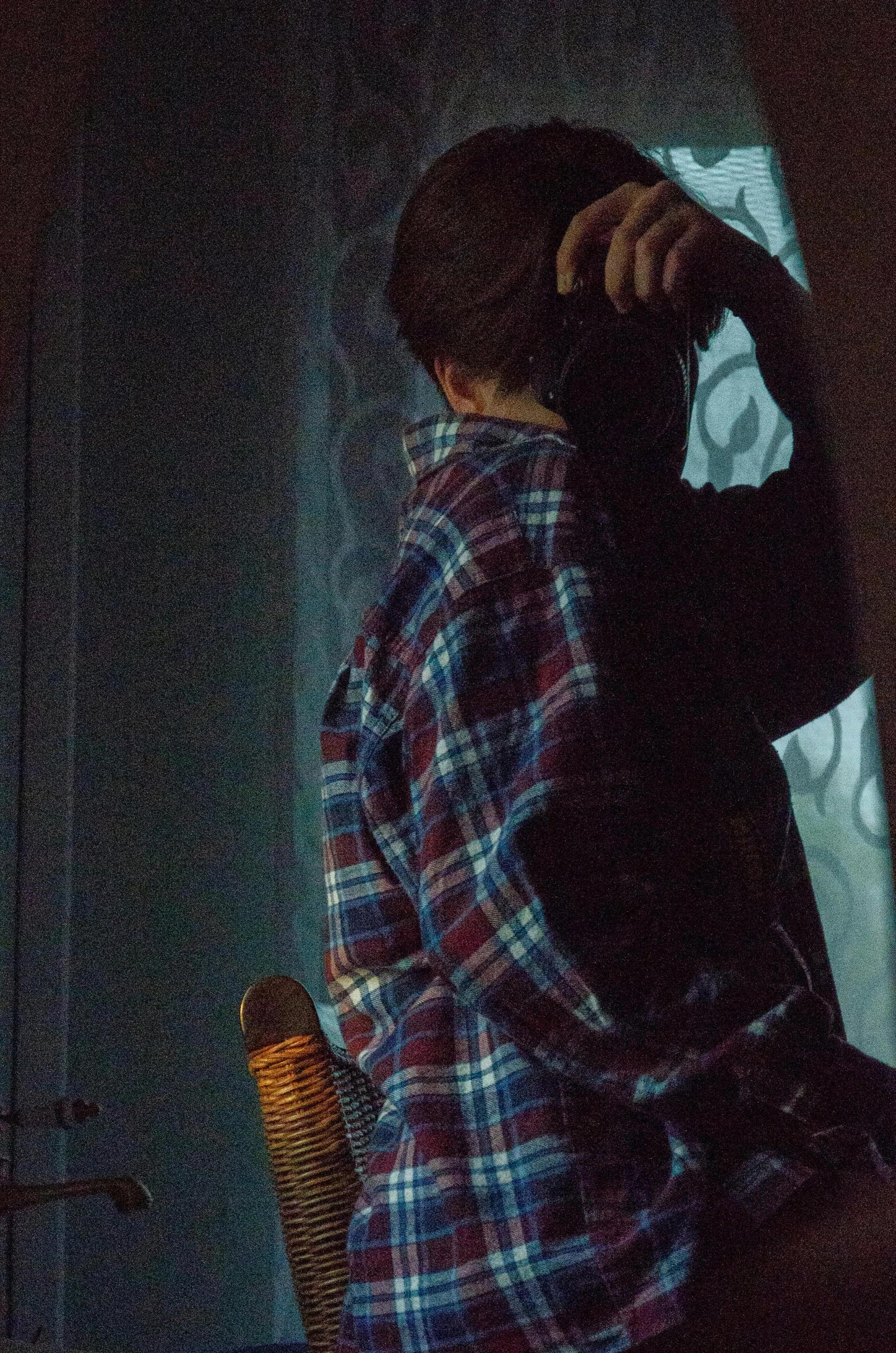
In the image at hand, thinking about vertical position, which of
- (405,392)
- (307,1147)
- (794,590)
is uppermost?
(405,392)

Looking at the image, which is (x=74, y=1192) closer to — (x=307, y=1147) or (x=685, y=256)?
(x=307, y=1147)

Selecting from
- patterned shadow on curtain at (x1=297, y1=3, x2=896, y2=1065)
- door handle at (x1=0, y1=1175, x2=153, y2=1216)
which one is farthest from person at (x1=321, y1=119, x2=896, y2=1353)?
patterned shadow on curtain at (x1=297, y1=3, x2=896, y2=1065)

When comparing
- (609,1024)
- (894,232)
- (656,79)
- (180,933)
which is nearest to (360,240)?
(656,79)

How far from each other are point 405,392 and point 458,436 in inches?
28.1

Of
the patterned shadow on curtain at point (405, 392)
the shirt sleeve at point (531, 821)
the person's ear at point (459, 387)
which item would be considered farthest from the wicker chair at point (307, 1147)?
the patterned shadow on curtain at point (405, 392)

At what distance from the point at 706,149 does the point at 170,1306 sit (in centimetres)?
112

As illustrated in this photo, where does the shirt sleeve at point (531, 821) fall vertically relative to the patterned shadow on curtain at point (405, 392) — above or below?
below

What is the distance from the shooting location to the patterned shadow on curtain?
1202 millimetres

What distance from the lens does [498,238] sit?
62cm

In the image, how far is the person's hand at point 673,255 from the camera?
1.21 feet

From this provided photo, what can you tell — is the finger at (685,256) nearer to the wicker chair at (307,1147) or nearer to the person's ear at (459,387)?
the person's ear at (459,387)

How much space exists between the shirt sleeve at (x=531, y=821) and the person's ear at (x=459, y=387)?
0.20 metres

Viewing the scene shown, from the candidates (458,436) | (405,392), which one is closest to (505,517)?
(458,436)

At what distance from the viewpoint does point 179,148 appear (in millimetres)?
1100
